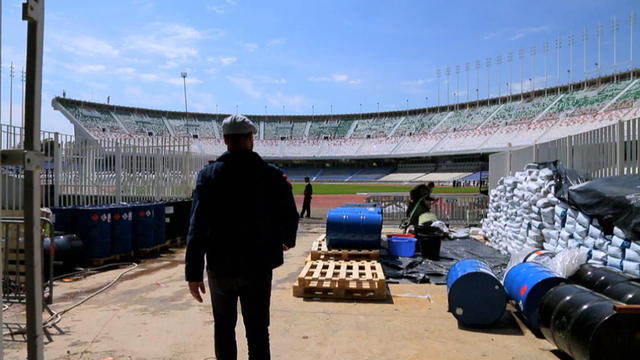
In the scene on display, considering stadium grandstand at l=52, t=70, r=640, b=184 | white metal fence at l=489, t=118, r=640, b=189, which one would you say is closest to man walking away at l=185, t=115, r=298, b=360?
white metal fence at l=489, t=118, r=640, b=189

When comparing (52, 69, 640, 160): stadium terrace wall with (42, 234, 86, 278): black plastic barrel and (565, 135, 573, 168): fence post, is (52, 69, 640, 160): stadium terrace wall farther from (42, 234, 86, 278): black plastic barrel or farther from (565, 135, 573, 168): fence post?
(565, 135, 573, 168): fence post

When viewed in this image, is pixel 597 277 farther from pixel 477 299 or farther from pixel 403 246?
pixel 403 246

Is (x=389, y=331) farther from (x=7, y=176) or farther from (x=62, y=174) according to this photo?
(x=62, y=174)

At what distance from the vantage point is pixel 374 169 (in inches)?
3056

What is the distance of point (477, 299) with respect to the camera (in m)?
5.46

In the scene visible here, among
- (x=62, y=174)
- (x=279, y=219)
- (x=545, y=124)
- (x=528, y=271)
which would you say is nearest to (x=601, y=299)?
(x=528, y=271)

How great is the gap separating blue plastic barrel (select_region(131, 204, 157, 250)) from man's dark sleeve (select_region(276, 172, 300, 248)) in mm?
7215

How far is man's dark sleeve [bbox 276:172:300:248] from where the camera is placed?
126 inches

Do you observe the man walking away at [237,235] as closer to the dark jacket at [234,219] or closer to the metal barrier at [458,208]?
the dark jacket at [234,219]

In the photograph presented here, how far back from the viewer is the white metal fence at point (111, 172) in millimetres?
11297

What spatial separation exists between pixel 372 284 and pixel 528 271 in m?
2.12

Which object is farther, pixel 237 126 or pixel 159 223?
pixel 159 223

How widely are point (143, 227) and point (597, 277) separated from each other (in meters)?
8.34

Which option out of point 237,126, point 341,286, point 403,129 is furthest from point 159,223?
point 403,129
